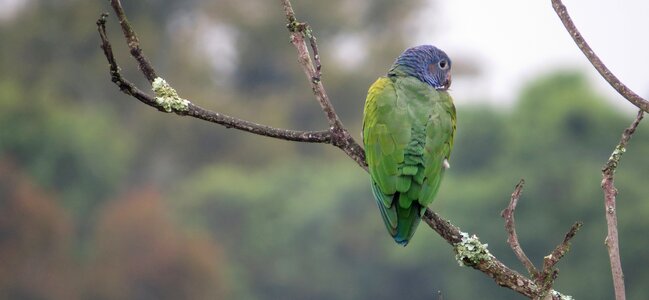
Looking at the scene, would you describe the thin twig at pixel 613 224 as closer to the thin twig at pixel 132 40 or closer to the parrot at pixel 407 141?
the parrot at pixel 407 141

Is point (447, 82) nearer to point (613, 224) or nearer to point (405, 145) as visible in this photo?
point (405, 145)

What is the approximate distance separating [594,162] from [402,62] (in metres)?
48.1

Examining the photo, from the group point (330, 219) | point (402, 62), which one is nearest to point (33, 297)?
point (330, 219)

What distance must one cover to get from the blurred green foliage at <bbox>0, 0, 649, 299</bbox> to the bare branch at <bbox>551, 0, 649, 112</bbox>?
43.9 m

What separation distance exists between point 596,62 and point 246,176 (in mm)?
65345

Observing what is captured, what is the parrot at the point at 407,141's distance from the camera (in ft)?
25.8

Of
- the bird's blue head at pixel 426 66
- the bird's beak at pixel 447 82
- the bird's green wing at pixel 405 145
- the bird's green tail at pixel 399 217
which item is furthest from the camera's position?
the bird's beak at pixel 447 82

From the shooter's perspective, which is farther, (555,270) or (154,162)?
(154,162)

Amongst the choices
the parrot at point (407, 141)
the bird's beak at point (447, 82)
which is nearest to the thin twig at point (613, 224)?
the parrot at point (407, 141)

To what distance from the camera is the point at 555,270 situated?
20.5ft

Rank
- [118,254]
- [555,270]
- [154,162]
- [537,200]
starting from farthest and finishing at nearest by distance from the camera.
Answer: [154,162], [118,254], [537,200], [555,270]

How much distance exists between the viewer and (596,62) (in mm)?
6414

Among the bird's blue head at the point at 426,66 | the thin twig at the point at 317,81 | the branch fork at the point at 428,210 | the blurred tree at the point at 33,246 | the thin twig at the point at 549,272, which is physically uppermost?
the blurred tree at the point at 33,246

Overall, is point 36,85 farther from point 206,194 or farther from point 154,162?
point 206,194
